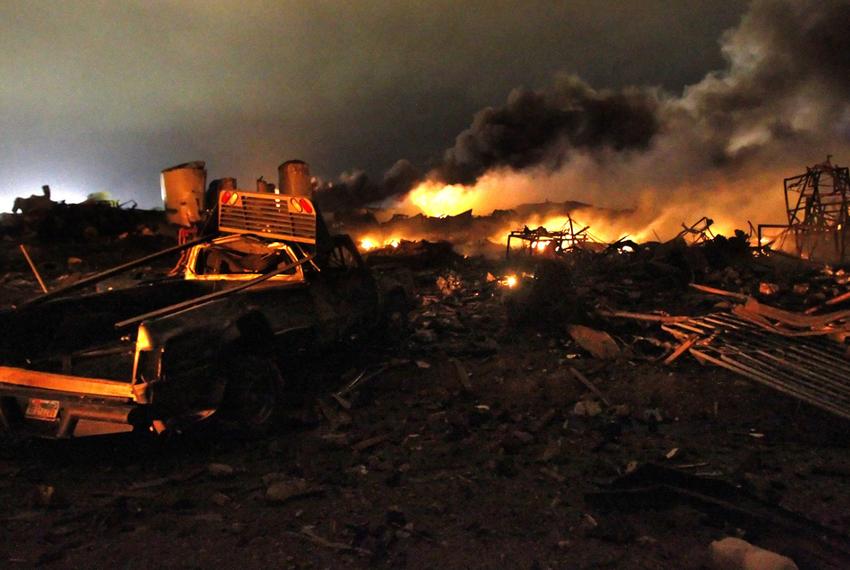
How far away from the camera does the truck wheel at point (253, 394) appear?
4586 millimetres

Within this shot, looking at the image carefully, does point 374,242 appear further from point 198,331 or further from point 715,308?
point 198,331

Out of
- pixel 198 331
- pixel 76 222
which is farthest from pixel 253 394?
pixel 76 222

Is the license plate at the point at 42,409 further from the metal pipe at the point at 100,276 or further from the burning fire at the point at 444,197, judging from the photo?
the burning fire at the point at 444,197

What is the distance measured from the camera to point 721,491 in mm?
3520

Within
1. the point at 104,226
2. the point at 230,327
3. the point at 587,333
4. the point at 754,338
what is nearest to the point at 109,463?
the point at 230,327

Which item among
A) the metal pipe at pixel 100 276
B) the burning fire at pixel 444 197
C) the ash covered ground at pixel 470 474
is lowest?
the ash covered ground at pixel 470 474

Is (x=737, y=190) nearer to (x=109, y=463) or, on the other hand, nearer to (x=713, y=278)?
(x=713, y=278)

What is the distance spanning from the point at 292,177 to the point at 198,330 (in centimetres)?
963

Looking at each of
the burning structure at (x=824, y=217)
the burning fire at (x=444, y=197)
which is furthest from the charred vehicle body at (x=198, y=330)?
the burning fire at (x=444, y=197)

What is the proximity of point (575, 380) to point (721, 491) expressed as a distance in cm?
267

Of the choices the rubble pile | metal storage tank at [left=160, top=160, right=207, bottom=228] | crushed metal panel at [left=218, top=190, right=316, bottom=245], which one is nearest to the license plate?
crushed metal panel at [left=218, top=190, right=316, bottom=245]

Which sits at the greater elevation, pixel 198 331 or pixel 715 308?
pixel 198 331

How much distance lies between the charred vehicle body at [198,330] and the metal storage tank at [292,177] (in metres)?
6.51

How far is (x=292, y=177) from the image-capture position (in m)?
13.3
